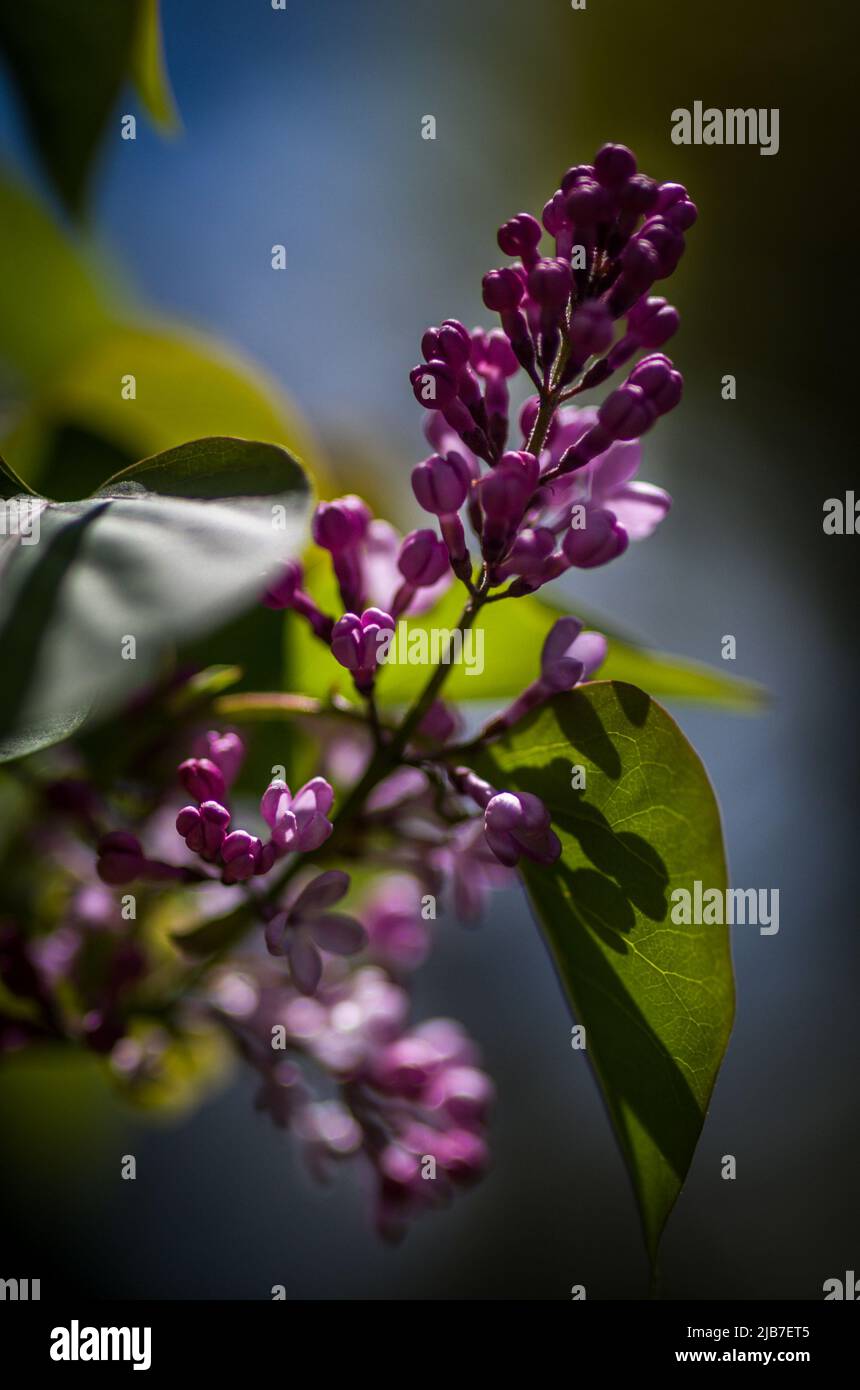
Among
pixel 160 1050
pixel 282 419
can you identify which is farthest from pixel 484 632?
pixel 160 1050

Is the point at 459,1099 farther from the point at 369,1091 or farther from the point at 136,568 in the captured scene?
the point at 136,568

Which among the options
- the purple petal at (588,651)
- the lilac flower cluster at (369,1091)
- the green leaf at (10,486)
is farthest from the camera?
the lilac flower cluster at (369,1091)

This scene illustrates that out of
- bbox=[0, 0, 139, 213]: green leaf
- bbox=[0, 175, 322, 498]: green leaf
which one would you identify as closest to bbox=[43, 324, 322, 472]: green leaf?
bbox=[0, 175, 322, 498]: green leaf

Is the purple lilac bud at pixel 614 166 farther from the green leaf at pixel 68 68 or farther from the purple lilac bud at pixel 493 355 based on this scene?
the green leaf at pixel 68 68

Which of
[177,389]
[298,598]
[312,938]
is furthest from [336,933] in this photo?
[177,389]

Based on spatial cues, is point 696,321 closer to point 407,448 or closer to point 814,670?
point 814,670

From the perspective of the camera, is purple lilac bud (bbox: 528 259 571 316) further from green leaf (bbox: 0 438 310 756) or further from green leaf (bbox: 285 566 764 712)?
green leaf (bbox: 285 566 764 712)

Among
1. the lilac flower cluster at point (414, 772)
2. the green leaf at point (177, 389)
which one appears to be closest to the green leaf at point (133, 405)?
the green leaf at point (177, 389)
